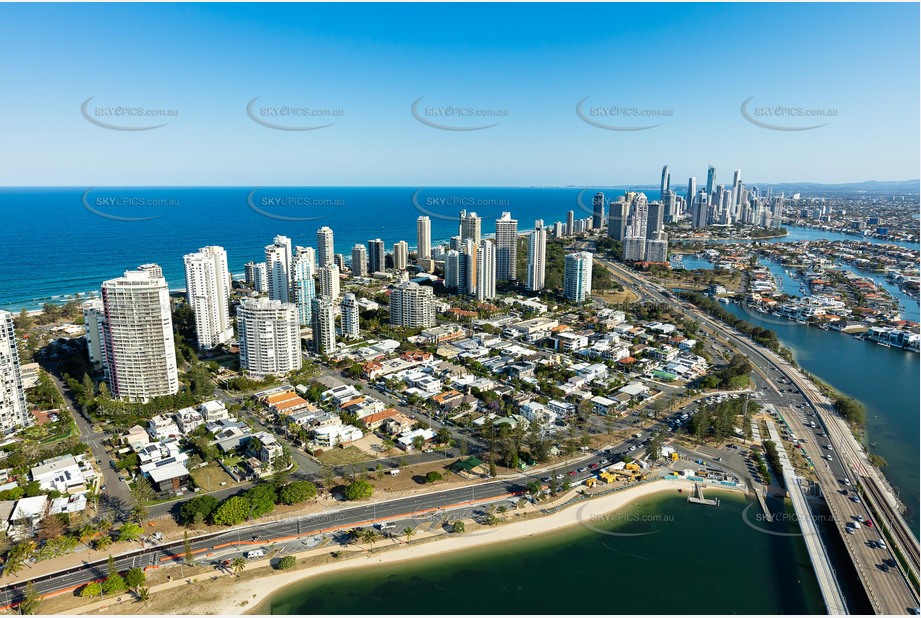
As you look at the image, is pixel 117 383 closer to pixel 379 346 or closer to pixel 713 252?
pixel 379 346

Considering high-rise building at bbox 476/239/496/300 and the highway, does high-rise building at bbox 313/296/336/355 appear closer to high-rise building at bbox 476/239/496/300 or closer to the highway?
high-rise building at bbox 476/239/496/300

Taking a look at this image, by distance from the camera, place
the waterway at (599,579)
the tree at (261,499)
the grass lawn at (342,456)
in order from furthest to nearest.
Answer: the grass lawn at (342,456), the tree at (261,499), the waterway at (599,579)

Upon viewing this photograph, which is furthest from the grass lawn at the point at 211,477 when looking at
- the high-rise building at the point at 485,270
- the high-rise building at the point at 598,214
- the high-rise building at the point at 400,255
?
the high-rise building at the point at 598,214

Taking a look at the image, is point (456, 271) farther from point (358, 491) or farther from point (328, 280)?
point (358, 491)

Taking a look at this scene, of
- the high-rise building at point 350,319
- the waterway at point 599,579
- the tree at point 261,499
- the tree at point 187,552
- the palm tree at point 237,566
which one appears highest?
the high-rise building at point 350,319

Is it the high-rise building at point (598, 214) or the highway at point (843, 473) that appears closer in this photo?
the highway at point (843, 473)

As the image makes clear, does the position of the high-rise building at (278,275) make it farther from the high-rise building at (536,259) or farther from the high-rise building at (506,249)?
the high-rise building at (536,259)
